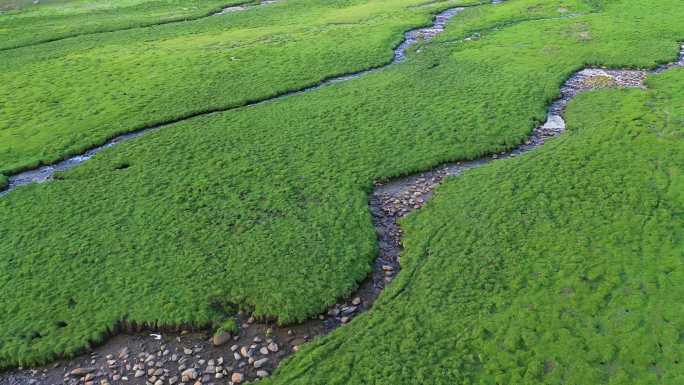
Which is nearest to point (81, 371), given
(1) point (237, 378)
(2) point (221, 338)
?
(2) point (221, 338)

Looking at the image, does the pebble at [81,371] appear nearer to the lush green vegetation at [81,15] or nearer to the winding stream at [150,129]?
the winding stream at [150,129]

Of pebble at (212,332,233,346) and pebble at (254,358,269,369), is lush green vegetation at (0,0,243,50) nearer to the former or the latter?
pebble at (212,332,233,346)

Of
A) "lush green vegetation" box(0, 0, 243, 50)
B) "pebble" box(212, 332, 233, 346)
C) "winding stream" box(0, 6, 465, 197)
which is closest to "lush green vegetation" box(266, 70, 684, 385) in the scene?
"pebble" box(212, 332, 233, 346)

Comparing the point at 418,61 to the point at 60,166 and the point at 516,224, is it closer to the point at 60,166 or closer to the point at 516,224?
the point at 516,224

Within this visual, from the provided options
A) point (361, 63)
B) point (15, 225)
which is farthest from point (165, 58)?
point (15, 225)

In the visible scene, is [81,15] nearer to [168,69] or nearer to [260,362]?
[168,69]

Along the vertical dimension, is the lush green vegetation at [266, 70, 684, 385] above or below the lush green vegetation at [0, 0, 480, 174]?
below

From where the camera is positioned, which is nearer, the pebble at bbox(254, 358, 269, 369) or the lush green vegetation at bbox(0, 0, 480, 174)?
the pebble at bbox(254, 358, 269, 369)
